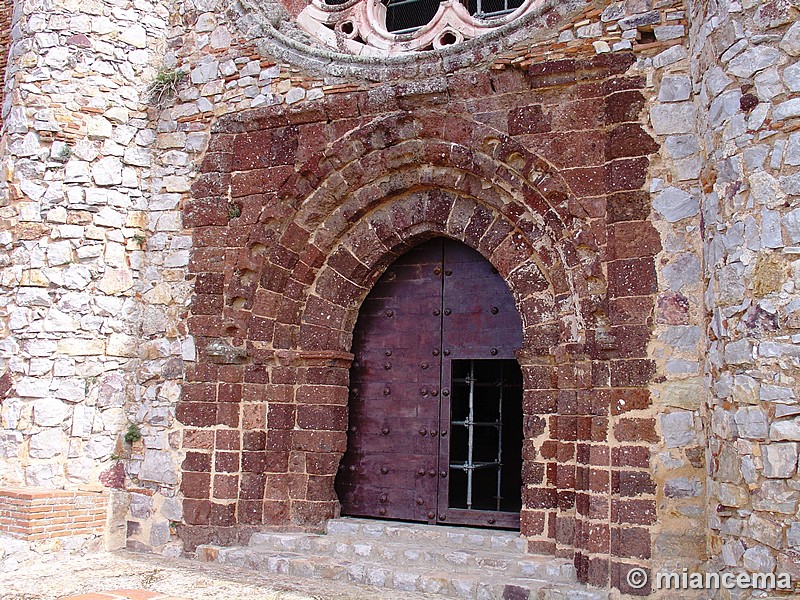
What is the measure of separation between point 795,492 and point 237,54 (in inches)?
182

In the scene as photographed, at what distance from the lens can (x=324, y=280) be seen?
5836 millimetres

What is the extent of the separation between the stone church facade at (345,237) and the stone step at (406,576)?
0.16 metres

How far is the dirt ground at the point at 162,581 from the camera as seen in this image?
4.75 meters

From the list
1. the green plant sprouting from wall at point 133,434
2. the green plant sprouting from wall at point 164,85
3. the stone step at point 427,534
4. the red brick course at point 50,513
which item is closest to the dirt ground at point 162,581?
the red brick course at point 50,513

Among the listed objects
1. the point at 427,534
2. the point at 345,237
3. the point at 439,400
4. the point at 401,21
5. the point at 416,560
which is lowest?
the point at 416,560

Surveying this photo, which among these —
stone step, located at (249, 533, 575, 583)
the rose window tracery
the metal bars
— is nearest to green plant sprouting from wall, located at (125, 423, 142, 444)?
stone step, located at (249, 533, 575, 583)

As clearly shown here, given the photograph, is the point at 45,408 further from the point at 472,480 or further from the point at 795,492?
the point at 795,492

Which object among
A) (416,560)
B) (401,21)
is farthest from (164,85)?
(416,560)

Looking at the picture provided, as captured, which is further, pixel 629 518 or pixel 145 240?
pixel 145 240

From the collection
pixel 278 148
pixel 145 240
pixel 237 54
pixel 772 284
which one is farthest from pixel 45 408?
pixel 772 284

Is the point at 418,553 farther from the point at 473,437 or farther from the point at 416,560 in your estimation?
the point at 473,437

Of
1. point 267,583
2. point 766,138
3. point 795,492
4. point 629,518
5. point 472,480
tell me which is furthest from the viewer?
point 472,480

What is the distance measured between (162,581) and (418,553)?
1.56 metres

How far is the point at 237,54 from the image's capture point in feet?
19.9
